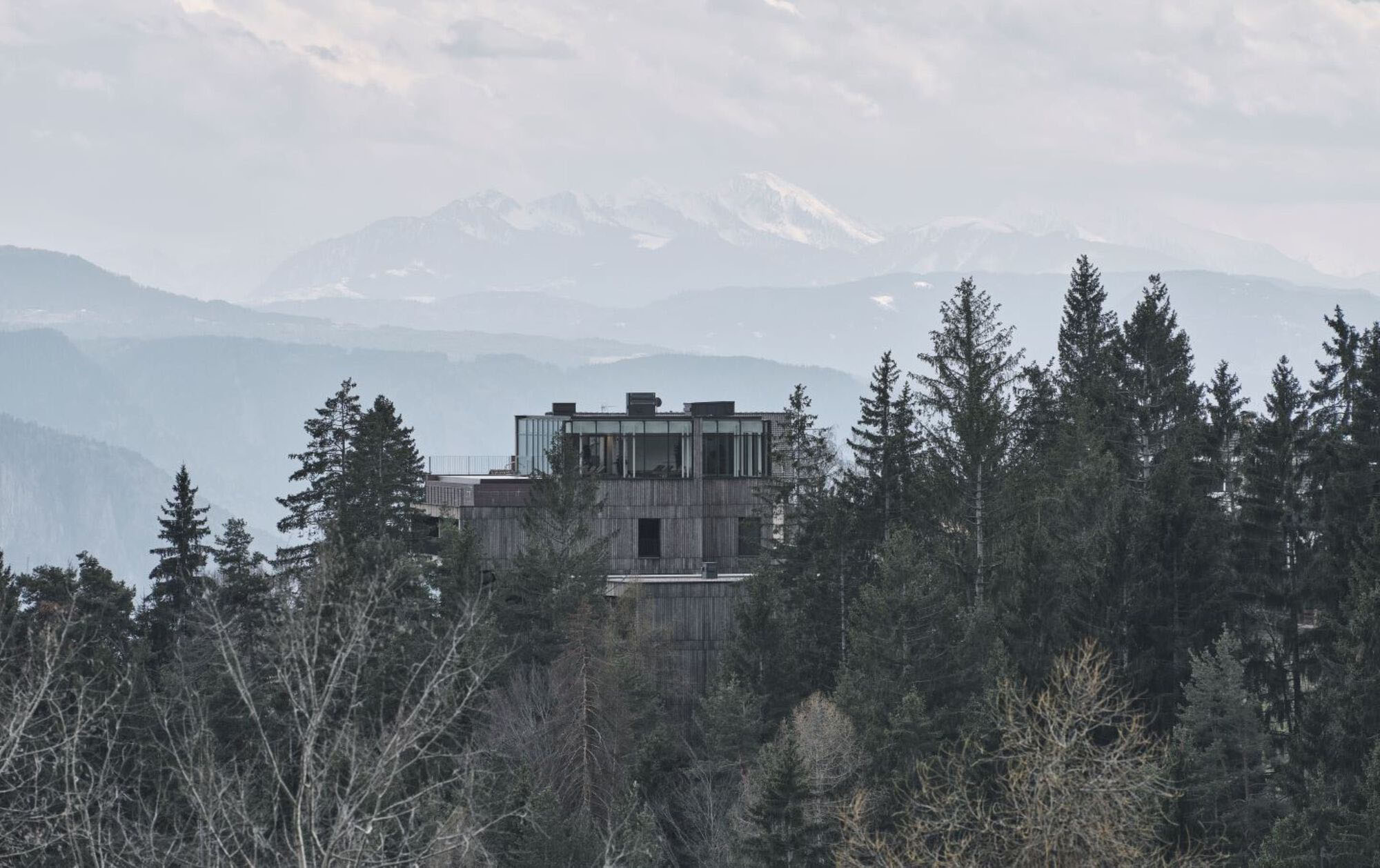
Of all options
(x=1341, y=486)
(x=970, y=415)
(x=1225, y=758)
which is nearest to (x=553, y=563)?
(x=970, y=415)

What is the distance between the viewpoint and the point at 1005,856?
104ft

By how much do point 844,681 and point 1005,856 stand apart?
25.5m

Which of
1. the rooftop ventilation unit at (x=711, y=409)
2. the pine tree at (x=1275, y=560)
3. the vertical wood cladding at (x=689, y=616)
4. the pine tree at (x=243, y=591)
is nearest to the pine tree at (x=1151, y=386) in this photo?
the pine tree at (x=1275, y=560)

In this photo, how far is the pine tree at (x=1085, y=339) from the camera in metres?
80.4

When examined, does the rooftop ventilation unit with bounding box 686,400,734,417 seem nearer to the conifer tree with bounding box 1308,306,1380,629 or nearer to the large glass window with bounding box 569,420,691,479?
the large glass window with bounding box 569,420,691,479

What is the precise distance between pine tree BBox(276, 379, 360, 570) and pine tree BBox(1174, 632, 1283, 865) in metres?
38.8

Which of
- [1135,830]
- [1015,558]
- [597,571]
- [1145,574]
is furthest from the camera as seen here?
[597,571]

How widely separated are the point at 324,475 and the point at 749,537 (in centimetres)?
2017

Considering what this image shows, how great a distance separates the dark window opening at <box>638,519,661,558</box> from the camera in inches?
3327

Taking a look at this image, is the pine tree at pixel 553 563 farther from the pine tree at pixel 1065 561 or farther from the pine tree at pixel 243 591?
the pine tree at pixel 1065 561

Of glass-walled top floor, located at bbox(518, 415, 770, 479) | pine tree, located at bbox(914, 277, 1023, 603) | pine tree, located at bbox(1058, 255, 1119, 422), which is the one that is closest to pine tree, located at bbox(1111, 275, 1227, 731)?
pine tree, located at bbox(914, 277, 1023, 603)

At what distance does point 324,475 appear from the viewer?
83500 mm

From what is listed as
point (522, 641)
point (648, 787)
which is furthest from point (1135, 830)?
point (522, 641)

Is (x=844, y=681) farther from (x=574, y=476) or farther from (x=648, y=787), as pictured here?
(x=574, y=476)
